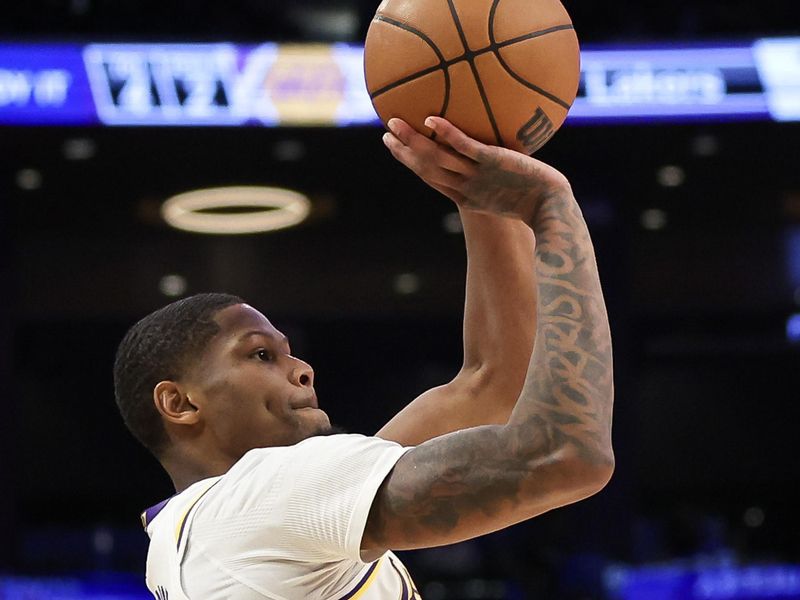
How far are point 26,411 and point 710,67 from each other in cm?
812

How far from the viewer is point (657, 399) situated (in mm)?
13203

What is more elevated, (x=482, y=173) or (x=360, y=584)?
(x=482, y=173)

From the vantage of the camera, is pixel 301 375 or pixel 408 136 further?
pixel 301 375

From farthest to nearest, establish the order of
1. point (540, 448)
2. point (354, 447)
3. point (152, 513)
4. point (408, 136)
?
point (152, 513)
point (408, 136)
point (354, 447)
point (540, 448)

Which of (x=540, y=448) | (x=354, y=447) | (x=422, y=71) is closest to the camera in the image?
(x=540, y=448)

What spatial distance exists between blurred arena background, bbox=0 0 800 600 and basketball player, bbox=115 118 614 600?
5394mm

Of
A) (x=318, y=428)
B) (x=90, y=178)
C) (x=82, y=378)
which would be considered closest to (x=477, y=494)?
(x=318, y=428)

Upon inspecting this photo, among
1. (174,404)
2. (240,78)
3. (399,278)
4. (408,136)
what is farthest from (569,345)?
(399,278)

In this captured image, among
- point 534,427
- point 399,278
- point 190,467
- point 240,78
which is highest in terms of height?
point 240,78

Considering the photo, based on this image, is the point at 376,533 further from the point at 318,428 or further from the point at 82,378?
the point at 82,378

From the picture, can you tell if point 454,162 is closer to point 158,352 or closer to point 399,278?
point 158,352

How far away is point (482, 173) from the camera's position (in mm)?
1575

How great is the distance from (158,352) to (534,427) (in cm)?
76

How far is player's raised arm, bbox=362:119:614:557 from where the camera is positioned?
1.43 meters
